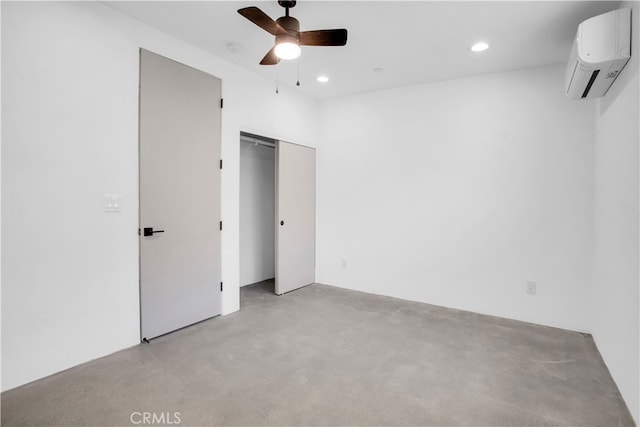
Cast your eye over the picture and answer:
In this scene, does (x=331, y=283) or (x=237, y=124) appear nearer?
(x=237, y=124)

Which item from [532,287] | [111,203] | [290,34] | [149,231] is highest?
[290,34]

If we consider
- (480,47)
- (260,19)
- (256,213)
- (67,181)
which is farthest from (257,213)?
(480,47)

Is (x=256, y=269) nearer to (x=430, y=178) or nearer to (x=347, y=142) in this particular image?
(x=347, y=142)

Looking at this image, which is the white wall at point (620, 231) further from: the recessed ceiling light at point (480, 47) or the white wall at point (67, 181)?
the white wall at point (67, 181)

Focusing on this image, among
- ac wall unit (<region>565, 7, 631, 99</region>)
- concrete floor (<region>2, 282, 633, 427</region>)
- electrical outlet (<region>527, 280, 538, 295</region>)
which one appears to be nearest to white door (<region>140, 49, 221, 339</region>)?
concrete floor (<region>2, 282, 633, 427</region>)

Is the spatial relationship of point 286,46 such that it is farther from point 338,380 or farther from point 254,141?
point 338,380

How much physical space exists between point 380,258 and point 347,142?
1.69 metres

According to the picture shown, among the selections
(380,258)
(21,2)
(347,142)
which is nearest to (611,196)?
(380,258)

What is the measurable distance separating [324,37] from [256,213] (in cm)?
302

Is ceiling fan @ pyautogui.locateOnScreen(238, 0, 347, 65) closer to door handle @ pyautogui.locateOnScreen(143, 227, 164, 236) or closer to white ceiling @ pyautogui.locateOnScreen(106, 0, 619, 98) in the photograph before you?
white ceiling @ pyautogui.locateOnScreen(106, 0, 619, 98)

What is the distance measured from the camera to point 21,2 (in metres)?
2.13

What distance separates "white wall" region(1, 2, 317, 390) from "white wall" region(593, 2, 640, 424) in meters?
3.50

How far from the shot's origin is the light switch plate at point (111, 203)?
8.43 feet

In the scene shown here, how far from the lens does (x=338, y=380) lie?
2309mm
